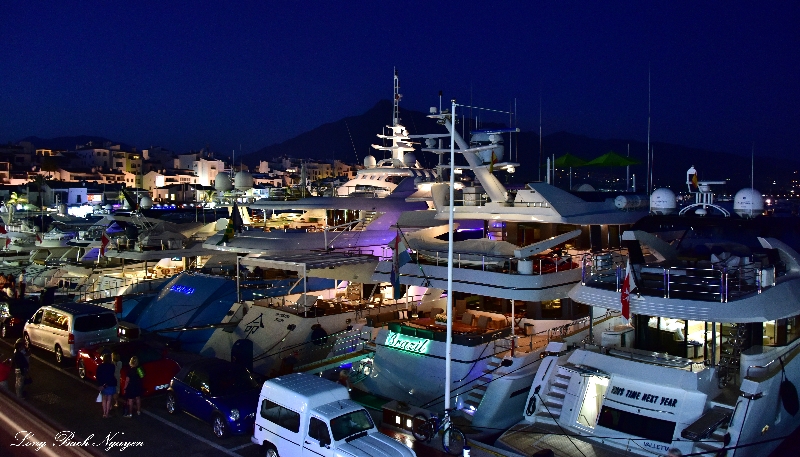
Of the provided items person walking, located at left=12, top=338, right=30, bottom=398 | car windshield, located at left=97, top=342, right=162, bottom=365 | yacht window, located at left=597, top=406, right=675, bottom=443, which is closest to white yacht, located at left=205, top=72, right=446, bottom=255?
car windshield, located at left=97, top=342, right=162, bottom=365

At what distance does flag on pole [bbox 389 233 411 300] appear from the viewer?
56.1 feet

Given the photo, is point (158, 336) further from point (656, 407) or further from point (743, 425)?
point (743, 425)

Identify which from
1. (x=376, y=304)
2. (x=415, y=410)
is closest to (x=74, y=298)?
(x=376, y=304)

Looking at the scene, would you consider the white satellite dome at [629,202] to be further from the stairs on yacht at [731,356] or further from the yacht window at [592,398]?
the yacht window at [592,398]

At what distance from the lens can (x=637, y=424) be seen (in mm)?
11234

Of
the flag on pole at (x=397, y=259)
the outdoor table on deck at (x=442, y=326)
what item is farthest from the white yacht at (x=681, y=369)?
the flag on pole at (x=397, y=259)

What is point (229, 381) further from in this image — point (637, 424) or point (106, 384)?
point (637, 424)

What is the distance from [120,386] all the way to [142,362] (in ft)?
5.04

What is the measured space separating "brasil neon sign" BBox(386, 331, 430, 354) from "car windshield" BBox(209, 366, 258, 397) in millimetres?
4011

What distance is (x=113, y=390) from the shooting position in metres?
13.1

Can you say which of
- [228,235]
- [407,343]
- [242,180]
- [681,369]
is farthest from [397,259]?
[242,180]

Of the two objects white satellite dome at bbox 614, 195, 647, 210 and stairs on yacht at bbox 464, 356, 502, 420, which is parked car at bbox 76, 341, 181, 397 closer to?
stairs on yacht at bbox 464, 356, 502, 420

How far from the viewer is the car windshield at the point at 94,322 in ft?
55.7

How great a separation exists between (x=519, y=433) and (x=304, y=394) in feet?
15.0
